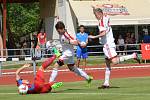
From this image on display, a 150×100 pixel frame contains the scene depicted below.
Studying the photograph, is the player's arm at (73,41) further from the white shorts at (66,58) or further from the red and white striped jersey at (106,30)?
the red and white striped jersey at (106,30)

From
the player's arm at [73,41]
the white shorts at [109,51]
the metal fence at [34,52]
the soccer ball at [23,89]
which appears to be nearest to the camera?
the soccer ball at [23,89]

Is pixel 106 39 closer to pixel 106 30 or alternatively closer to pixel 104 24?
pixel 106 30

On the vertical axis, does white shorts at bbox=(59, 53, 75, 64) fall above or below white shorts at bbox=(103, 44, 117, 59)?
below

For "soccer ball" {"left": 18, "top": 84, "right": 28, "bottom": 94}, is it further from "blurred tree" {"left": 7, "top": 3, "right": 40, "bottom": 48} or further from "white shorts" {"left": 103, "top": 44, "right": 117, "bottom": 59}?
"blurred tree" {"left": 7, "top": 3, "right": 40, "bottom": 48}

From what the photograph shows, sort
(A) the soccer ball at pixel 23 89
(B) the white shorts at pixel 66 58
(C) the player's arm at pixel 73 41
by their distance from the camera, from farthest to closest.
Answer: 1. (B) the white shorts at pixel 66 58
2. (C) the player's arm at pixel 73 41
3. (A) the soccer ball at pixel 23 89

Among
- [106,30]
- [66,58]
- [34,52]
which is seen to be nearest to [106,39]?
[106,30]

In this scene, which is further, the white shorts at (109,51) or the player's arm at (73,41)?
the white shorts at (109,51)

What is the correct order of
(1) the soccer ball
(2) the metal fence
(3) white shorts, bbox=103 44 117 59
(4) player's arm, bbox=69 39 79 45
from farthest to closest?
(2) the metal fence
(3) white shorts, bbox=103 44 117 59
(4) player's arm, bbox=69 39 79 45
(1) the soccer ball

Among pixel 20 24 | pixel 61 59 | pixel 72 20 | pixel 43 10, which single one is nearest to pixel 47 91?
pixel 61 59

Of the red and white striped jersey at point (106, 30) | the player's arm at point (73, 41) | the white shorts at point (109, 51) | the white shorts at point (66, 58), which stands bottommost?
the white shorts at point (66, 58)

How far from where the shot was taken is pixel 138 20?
4653 cm

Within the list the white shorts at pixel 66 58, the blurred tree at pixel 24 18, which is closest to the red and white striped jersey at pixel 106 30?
the white shorts at pixel 66 58

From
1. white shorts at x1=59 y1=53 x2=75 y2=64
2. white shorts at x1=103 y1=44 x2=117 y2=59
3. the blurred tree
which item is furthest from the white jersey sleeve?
the blurred tree

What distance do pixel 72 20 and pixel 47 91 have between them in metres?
31.6
